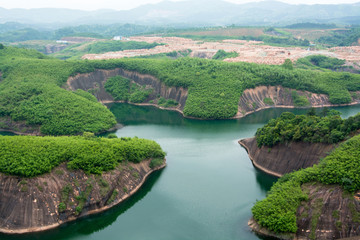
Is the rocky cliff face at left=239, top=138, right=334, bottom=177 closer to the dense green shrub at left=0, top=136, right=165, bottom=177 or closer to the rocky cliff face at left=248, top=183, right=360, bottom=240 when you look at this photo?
the rocky cliff face at left=248, top=183, right=360, bottom=240

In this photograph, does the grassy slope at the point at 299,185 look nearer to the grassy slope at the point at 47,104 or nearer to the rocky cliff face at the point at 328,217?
the rocky cliff face at the point at 328,217

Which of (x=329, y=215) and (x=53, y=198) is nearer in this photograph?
(x=329, y=215)

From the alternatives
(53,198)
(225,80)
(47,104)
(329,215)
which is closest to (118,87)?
(47,104)

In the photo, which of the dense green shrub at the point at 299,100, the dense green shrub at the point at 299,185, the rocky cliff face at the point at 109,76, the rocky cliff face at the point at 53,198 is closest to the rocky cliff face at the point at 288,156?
the dense green shrub at the point at 299,185

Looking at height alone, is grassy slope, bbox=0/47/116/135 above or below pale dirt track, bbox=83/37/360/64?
below

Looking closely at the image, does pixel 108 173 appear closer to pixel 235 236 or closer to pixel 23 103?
pixel 235 236

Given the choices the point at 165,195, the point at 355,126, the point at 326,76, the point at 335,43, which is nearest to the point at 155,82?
the point at 326,76

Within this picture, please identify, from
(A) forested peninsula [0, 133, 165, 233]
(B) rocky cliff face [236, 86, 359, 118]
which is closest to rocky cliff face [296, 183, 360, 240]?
(A) forested peninsula [0, 133, 165, 233]

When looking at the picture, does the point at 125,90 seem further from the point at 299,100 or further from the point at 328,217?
the point at 328,217
